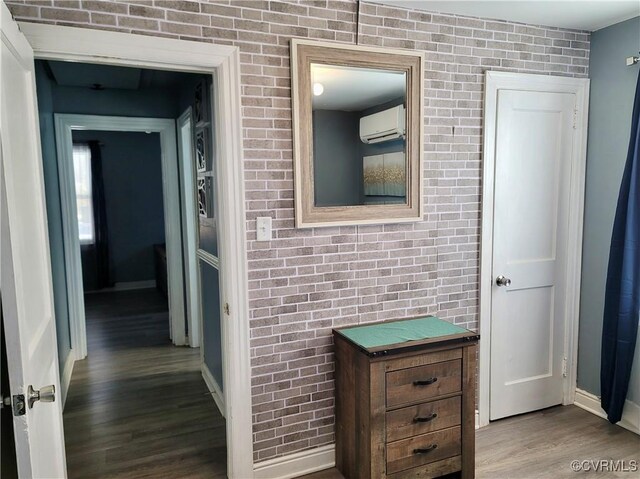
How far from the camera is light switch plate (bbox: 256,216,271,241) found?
87.7 inches

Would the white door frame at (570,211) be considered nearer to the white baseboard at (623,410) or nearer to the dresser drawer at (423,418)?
the white baseboard at (623,410)

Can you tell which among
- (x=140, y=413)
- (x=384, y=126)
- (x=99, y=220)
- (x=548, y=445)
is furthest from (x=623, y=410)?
(x=99, y=220)

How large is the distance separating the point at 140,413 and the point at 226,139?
2.02 metres

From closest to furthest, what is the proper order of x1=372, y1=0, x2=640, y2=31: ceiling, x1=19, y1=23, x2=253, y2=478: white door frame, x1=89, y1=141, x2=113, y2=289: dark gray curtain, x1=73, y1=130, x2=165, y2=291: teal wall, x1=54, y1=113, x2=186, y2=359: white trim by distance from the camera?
x1=19, y1=23, x2=253, y2=478: white door frame < x1=372, y1=0, x2=640, y2=31: ceiling < x1=54, y1=113, x2=186, y2=359: white trim < x1=89, y1=141, x2=113, y2=289: dark gray curtain < x1=73, y1=130, x2=165, y2=291: teal wall

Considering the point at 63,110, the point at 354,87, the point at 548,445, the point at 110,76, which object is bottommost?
the point at 548,445

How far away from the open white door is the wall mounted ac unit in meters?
1.47

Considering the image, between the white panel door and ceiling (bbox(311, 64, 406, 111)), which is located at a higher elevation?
ceiling (bbox(311, 64, 406, 111))

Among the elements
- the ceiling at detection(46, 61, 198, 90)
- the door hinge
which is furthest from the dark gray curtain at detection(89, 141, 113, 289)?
the door hinge

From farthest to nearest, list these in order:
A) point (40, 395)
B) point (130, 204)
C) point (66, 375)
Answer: point (130, 204), point (66, 375), point (40, 395)

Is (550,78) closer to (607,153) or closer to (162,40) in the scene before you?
(607,153)

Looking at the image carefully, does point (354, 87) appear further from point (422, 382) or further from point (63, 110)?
point (63, 110)

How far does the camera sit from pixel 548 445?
267cm

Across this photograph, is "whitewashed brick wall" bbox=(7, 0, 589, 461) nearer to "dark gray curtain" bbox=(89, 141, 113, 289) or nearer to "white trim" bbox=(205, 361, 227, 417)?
"white trim" bbox=(205, 361, 227, 417)

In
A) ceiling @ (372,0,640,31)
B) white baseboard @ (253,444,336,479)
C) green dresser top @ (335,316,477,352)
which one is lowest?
white baseboard @ (253,444,336,479)
